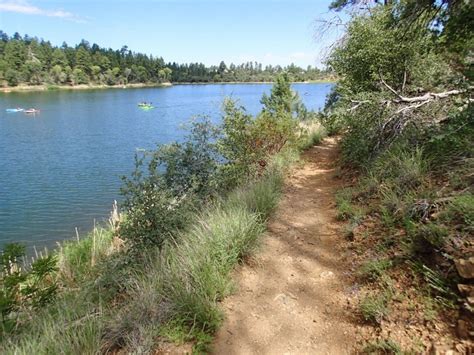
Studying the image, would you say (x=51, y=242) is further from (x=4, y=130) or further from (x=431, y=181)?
(x=4, y=130)

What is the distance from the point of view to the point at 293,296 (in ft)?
10.6

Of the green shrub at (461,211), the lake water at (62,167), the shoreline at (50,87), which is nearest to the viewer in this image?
the green shrub at (461,211)

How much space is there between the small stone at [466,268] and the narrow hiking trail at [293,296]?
3.11 ft

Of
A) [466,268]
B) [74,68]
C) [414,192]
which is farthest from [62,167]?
[74,68]

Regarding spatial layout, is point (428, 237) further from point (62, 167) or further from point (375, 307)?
point (62, 167)

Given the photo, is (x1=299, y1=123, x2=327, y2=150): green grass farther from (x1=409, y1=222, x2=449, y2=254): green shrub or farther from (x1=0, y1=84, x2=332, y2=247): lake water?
(x1=409, y1=222, x2=449, y2=254): green shrub

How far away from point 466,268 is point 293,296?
Answer: 150 cm

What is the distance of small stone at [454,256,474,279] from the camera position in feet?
7.78

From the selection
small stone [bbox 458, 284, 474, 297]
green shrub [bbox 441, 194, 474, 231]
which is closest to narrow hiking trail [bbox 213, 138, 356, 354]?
small stone [bbox 458, 284, 474, 297]

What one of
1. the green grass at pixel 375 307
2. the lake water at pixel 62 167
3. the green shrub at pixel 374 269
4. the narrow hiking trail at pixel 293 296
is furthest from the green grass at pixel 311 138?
the green grass at pixel 375 307

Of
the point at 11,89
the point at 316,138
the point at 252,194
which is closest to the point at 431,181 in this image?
the point at 252,194

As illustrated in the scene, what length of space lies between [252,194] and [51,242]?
8.49 metres

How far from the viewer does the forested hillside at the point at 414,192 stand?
2432mm

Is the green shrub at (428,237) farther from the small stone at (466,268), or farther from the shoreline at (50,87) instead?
the shoreline at (50,87)
